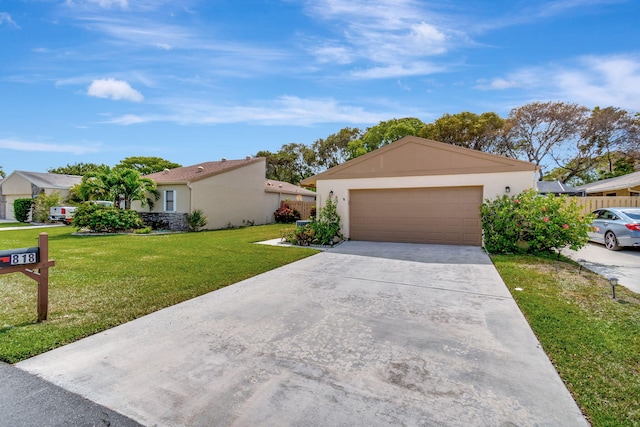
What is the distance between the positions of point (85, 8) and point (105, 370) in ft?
30.8

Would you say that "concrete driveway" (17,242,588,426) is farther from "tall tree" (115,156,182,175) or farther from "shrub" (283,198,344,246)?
"tall tree" (115,156,182,175)

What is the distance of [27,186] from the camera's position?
24.6 meters

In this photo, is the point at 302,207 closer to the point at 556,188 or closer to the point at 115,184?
the point at 115,184

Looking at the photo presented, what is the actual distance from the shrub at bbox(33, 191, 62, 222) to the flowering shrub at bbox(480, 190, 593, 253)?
2805cm

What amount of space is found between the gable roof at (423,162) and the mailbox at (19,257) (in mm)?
9426

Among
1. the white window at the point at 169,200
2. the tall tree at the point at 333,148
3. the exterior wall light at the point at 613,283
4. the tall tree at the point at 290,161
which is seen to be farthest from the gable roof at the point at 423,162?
the tall tree at the point at 290,161

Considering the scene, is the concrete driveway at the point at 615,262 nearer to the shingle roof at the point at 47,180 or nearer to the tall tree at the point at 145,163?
the shingle roof at the point at 47,180

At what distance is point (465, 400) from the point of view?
2.45 m

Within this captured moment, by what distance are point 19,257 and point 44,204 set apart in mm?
24766

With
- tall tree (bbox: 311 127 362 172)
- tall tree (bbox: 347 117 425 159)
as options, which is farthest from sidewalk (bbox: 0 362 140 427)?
tall tree (bbox: 311 127 362 172)

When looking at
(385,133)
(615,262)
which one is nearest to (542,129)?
(385,133)

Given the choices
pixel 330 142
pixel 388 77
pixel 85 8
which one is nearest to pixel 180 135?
pixel 85 8

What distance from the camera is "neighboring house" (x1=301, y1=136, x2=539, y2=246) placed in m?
9.87

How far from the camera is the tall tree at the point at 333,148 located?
116ft
